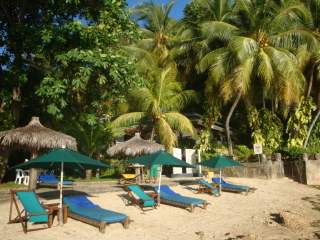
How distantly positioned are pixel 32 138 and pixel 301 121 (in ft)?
54.6

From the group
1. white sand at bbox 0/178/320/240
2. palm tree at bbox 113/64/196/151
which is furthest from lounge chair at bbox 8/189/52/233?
palm tree at bbox 113/64/196/151

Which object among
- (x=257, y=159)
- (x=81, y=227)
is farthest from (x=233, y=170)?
(x=81, y=227)

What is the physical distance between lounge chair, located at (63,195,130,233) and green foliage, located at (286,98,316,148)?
1686 cm

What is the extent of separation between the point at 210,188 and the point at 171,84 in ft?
28.7

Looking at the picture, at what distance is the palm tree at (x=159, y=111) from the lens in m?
22.0

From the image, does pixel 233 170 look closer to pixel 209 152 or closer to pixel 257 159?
pixel 257 159

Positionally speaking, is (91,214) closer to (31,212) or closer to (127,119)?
(31,212)

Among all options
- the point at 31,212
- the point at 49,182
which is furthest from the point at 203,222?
the point at 49,182

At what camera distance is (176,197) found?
13.3 meters

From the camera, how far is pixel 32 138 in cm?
1423

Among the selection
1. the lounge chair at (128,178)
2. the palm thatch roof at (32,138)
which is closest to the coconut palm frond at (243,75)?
the lounge chair at (128,178)

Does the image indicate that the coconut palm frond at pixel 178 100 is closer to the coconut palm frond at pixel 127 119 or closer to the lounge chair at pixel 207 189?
the coconut palm frond at pixel 127 119

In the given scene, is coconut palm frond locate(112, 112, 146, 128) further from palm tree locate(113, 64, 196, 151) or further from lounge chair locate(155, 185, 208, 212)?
lounge chair locate(155, 185, 208, 212)

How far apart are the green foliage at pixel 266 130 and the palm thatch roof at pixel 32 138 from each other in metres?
13.7
